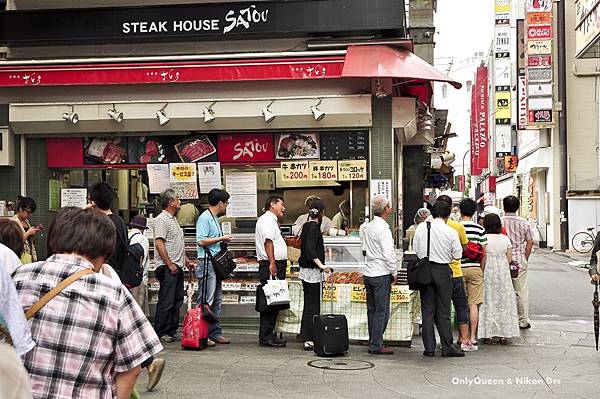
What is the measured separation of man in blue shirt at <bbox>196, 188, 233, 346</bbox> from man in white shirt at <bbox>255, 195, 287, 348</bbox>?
445mm

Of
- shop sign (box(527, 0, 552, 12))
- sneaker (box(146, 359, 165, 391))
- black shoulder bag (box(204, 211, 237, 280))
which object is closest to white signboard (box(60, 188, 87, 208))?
black shoulder bag (box(204, 211, 237, 280))

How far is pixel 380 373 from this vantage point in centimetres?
830

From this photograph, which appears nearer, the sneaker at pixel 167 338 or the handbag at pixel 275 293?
the handbag at pixel 275 293

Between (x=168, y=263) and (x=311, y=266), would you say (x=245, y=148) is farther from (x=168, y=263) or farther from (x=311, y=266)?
(x=311, y=266)

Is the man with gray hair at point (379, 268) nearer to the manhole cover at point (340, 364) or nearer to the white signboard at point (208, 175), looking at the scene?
the manhole cover at point (340, 364)

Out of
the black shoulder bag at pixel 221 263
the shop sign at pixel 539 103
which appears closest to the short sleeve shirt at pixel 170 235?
the black shoulder bag at pixel 221 263

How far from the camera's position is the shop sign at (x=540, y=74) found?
29.7 m

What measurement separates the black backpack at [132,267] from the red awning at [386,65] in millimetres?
3545

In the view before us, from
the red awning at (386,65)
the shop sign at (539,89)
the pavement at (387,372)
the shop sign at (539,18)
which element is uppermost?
the shop sign at (539,18)

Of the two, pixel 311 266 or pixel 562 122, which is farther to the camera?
pixel 562 122

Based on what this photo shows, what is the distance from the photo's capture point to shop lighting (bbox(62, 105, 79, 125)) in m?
11.2

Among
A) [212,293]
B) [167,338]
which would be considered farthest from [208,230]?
[167,338]

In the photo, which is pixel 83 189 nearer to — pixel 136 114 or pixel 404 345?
pixel 136 114

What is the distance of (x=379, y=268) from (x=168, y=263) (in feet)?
8.92
